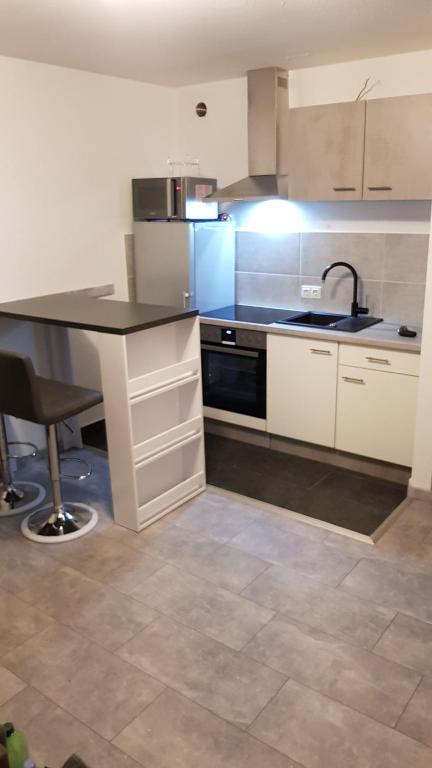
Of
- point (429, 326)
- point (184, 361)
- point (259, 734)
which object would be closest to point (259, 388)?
point (184, 361)

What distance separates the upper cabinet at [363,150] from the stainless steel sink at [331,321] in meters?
0.74

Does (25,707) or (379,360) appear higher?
(379,360)

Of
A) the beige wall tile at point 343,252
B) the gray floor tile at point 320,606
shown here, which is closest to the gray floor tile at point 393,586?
the gray floor tile at point 320,606

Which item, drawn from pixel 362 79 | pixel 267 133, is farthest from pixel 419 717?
pixel 362 79

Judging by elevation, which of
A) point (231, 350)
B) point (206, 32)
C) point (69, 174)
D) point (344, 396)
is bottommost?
point (344, 396)

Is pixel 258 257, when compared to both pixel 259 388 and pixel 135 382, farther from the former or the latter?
pixel 135 382

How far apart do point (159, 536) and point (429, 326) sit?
171cm

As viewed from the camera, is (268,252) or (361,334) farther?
(268,252)

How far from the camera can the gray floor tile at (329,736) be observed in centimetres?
184

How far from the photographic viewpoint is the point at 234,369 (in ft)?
13.7

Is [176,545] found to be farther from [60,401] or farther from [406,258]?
[406,258]

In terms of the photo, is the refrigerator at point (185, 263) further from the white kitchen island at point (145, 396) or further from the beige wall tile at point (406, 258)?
the beige wall tile at point (406, 258)

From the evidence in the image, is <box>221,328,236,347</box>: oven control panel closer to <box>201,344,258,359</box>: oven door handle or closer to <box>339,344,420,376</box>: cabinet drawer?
<box>201,344,258,359</box>: oven door handle

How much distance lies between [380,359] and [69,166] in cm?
229
